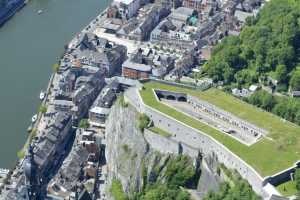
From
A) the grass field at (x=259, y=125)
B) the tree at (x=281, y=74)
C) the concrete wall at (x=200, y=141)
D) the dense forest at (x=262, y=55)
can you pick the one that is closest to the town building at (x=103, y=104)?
the concrete wall at (x=200, y=141)

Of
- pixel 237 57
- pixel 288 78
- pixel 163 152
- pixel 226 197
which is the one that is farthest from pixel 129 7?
pixel 226 197

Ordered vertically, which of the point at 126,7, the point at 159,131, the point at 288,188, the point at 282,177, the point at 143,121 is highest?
the point at 126,7

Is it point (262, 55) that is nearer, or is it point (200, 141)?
point (200, 141)

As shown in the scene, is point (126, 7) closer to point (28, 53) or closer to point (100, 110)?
point (28, 53)

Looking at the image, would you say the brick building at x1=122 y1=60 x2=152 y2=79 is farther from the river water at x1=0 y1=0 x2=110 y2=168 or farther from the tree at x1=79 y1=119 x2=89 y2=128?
the tree at x1=79 y1=119 x2=89 y2=128

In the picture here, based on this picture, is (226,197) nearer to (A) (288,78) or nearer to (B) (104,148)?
(B) (104,148)

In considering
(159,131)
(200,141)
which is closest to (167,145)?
(159,131)
